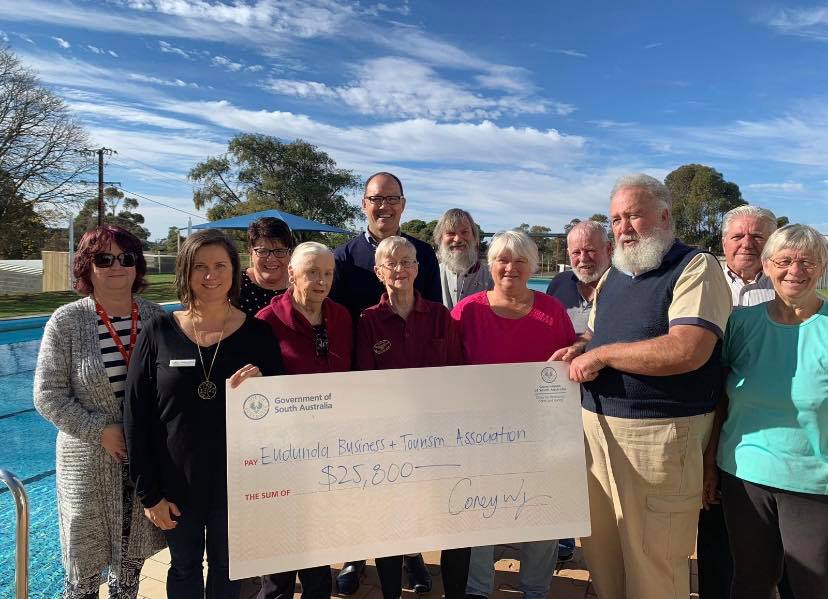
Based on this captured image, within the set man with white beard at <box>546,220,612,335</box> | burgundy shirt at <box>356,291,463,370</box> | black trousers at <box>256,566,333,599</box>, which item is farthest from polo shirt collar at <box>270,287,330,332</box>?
man with white beard at <box>546,220,612,335</box>

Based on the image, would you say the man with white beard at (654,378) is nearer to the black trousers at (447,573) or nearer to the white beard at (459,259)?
the black trousers at (447,573)

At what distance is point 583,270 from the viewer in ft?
10.9

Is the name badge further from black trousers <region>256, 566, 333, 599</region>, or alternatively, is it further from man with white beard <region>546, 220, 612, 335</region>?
man with white beard <region>546, 220, 612, 335</region>

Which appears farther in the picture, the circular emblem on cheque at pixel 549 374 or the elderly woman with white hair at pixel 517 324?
the elderly woman with white hair at pixel 517 324

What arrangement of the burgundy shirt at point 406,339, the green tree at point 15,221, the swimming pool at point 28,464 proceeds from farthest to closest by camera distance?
the green tree at point 15,221 < the swimming pool at point 28,464 < the burgundy shirt at point 406,339

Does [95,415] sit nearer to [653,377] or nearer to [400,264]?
[400,264]

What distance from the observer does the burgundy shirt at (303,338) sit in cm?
232

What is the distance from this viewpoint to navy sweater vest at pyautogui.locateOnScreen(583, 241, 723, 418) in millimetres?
2131

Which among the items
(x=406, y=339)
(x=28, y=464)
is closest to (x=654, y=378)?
(x=406, y=339)

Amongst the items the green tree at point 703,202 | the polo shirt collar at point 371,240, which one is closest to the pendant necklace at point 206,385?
the polo shirt collar at point 371,240

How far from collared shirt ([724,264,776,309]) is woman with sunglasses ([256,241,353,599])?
2224mm

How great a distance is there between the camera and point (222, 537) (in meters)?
2.12

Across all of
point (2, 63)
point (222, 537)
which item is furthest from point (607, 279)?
point (2, 63)
